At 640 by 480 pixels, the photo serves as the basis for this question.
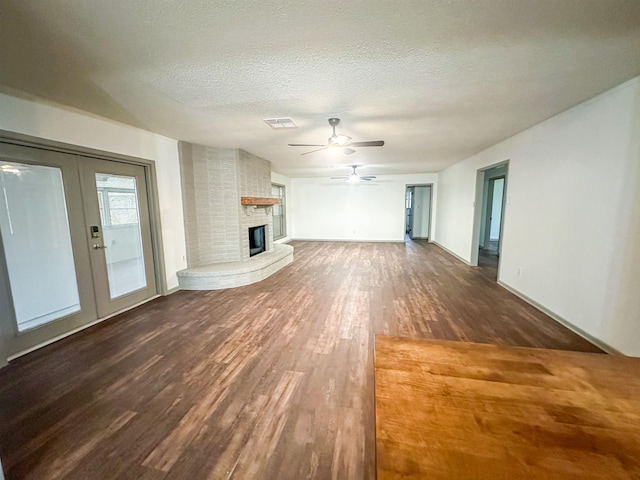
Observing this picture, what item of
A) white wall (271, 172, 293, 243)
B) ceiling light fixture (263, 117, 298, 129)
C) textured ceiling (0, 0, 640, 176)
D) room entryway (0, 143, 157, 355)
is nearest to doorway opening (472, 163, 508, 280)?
textured ceiling (0, 0, 640, 176)

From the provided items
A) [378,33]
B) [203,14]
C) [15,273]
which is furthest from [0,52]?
[378,33]

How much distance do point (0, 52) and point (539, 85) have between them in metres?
4.28

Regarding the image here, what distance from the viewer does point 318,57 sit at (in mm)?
1904

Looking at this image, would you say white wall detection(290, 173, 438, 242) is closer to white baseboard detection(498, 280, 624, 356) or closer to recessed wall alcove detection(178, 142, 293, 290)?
recessed wall alcove detection(178, 142, 293, 290)

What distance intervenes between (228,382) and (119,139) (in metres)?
3.37

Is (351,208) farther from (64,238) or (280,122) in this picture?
(64,238)

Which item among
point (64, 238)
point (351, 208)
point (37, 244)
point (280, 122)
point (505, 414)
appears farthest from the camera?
point (351, 208)

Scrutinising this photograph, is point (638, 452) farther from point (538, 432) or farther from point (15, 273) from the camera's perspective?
point (15, 273)

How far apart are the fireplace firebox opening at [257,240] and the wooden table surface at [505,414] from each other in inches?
193

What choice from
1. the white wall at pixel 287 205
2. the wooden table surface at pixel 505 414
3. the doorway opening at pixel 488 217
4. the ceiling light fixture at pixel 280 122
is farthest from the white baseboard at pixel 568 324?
the white wall at pixel 287 205

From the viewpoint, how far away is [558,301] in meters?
3.14

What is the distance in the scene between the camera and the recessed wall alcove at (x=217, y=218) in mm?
4460

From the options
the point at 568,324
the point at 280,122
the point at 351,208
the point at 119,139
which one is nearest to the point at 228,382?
the point at 280,122

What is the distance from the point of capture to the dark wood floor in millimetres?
1499
